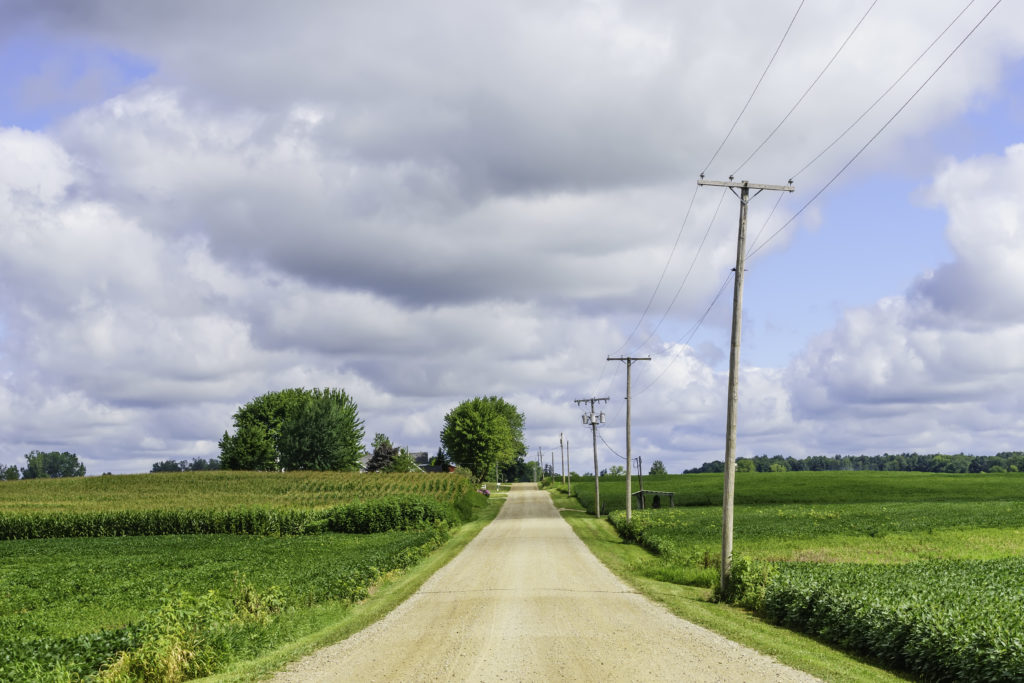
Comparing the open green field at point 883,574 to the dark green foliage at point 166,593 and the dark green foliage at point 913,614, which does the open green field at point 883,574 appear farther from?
the dark green foliage at point 166,593

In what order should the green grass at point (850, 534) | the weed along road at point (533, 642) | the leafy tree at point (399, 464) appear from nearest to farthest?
the weed along road at point (533, 642)
the green grass at point (850, 534)
the leafy tree at point (399, 464)

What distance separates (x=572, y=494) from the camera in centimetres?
11300

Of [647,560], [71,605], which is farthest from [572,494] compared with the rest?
[71,605]

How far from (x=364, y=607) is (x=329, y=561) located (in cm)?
1356


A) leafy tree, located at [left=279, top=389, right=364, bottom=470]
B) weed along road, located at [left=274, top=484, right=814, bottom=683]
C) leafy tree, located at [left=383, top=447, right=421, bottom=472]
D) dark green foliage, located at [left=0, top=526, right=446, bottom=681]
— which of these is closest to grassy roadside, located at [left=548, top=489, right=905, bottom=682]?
weed along road, located at [left=274, top=484, right=814, bottom=683]

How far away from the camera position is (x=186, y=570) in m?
34.4

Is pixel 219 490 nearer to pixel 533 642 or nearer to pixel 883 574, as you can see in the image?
pixel 883 574

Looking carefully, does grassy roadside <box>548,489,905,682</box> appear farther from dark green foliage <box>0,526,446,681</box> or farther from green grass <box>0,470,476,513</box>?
green grass <box>0,470,476,513</box>

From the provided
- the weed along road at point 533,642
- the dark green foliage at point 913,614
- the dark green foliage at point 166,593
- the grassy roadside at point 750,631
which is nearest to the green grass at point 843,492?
the dark green foliage at point 166,593

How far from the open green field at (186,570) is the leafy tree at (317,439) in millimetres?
30851

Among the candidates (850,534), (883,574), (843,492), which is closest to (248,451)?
(843,492)

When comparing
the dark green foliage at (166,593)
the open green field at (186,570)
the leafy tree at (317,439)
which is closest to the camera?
the dark green foliage at (166,593)

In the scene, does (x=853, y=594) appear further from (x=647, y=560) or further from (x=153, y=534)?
(x=153, y=534)

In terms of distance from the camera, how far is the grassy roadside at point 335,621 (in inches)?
563
